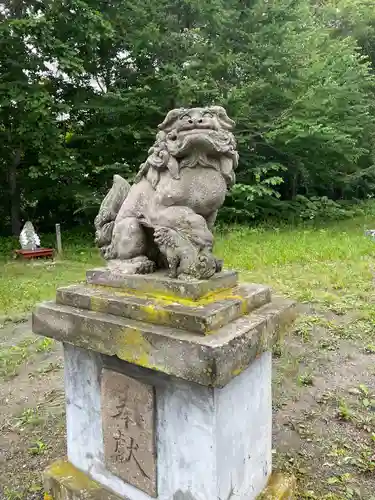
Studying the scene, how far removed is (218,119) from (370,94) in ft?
44.2

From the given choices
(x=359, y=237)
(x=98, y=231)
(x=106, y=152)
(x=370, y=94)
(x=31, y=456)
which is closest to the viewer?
(x=98, y=231)

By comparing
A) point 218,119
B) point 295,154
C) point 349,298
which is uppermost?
point 295,154

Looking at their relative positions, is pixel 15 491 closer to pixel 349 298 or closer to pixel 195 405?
pixel 195 405

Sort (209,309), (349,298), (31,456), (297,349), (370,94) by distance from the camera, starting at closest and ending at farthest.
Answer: (209,309) → (31,456) → (297,349) → (349,298) → (370,94)

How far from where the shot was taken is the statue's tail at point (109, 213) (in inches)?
76.8

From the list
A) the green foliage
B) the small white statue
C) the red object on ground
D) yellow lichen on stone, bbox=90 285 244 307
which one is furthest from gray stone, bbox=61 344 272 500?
the green foliage

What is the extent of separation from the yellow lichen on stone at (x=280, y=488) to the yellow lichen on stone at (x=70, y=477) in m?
0.75

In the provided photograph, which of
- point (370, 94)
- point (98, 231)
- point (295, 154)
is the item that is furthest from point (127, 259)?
point (370, 94)

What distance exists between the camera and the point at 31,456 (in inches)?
92.1

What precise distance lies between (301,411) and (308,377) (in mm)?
422

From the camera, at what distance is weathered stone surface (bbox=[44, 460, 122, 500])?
1.79 metres

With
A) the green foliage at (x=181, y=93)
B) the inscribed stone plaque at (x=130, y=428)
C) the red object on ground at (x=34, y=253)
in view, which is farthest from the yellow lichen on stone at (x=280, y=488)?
the green foliage at (x=181, y=93)

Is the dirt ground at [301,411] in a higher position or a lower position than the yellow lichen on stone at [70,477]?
lower

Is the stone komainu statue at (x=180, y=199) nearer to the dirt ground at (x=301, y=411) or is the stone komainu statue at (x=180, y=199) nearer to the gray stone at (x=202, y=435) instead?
the gray stone at (x=202, y=435)
